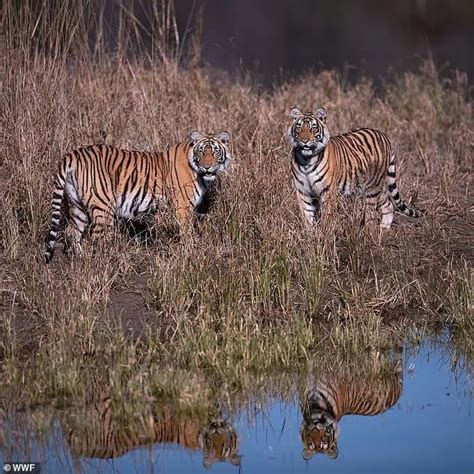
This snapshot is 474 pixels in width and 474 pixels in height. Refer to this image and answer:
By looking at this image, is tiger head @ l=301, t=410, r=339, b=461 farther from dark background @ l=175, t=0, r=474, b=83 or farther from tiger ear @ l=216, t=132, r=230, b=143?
dark background @ l=175, t=0, r=474, b=83

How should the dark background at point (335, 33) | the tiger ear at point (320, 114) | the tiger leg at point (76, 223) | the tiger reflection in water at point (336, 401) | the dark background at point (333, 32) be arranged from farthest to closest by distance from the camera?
the dark background at point (335, 33), the dark background at point (333, 32), the tiger ear at point (320, 114), the tiger leg at point (76, 223), the tiger reflection in water at point (336, 401)

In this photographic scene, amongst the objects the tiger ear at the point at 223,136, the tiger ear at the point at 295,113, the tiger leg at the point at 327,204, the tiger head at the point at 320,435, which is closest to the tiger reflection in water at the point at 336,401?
the tiger head at the point at 320,435

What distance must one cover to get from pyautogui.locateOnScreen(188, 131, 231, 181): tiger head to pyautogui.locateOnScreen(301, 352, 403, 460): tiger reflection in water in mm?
2092

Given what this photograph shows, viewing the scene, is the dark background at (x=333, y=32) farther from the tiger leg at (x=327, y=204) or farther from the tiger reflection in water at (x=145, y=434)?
the tiger reflection in water at (x=145, y=434)

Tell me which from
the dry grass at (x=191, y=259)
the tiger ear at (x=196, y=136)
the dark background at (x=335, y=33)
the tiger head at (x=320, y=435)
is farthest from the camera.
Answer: the dark background at (x=335, y=33)

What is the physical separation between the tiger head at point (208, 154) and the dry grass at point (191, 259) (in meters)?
0.13

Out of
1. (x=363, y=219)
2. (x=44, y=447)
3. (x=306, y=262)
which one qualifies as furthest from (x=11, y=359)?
(x=363, y=219)

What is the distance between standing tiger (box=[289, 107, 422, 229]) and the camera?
8.38 meters

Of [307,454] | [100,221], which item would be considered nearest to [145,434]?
[307,454]

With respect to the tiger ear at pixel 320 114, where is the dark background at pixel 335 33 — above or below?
above

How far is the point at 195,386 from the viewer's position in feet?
18.9

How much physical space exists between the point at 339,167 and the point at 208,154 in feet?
3.17

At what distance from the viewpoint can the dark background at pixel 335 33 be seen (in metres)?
15.7

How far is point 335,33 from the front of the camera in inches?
726
